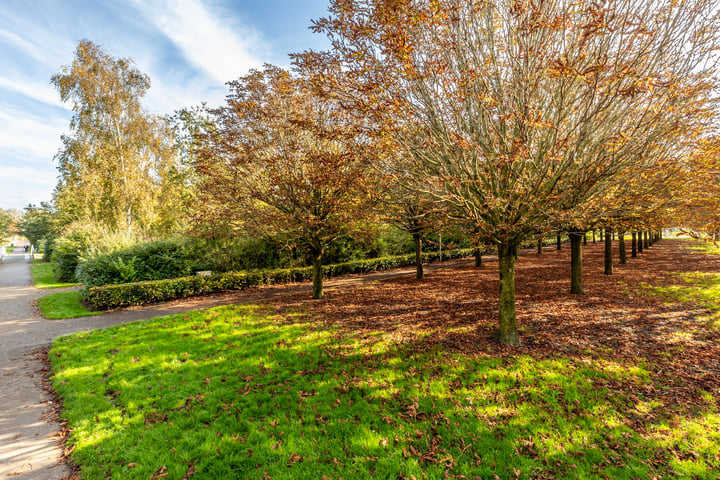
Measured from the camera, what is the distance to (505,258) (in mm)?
6066

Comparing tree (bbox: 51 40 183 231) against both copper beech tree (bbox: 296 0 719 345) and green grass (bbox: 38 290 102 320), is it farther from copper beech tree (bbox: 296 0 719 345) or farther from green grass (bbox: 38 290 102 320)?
copper beech tree (bbox: 296 0 719 345)

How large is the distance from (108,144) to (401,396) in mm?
23033

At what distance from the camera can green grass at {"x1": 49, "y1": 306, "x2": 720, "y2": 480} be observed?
3.19 metres

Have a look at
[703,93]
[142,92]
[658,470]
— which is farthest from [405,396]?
[142,92]

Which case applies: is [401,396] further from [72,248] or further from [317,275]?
[72,248]

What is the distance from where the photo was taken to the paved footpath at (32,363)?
3.48 meters

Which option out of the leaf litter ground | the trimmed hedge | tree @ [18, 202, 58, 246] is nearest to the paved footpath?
the leaf litter ground

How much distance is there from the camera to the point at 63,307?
1041cm

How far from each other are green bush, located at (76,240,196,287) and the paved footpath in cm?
199

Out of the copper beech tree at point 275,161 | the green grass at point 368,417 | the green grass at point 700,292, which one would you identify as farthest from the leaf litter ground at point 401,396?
the copper beech tree at point 275,161

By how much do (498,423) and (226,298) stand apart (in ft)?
34.4

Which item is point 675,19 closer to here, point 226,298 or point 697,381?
point 697,381

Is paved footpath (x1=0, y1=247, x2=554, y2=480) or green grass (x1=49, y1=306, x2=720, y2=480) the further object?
paved footpath (x1=0, y1=247, x2=554, y2=480)

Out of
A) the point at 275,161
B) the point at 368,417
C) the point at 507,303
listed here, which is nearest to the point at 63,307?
the point at 275,161
